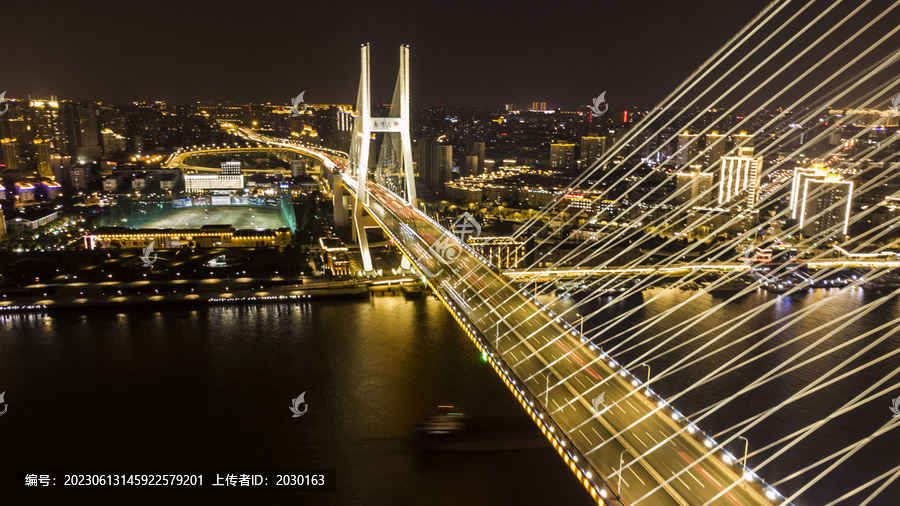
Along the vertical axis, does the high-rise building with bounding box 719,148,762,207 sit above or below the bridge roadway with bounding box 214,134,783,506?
above

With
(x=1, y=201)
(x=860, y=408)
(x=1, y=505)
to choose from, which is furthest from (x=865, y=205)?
(x=1, y=201)

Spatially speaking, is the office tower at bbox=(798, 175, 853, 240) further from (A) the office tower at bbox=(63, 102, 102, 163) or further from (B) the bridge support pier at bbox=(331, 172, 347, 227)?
(A) the office tower at bbox=(63, 102, 102, 163)

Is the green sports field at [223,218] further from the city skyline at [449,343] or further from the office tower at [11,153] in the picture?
the office tower at [11,153]

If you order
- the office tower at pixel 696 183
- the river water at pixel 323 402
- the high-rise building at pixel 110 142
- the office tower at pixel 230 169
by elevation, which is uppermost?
the high-rise building at pixel 110 142

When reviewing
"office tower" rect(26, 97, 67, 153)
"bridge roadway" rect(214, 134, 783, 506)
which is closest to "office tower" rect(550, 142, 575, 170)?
"bridge roadway" rect(214, 134, 783, 506)

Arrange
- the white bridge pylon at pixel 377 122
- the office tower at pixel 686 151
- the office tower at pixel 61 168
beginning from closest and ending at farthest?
the white bridge pylon at pixel 377 122
the office tower at pixel 61 168
the office tower at pixel 686 151

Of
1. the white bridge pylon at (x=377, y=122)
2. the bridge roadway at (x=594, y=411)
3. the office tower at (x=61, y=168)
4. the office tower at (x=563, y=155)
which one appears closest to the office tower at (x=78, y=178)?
the office tower at (x=61, y=168)
